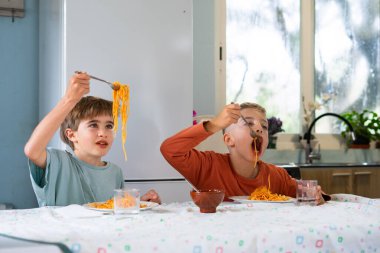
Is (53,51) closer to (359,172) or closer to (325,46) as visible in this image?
(359,172)

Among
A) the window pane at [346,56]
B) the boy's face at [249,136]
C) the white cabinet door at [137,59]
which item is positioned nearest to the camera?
the boy's face at [249,136]

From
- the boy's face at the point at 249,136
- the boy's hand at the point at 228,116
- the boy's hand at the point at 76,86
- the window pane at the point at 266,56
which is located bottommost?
the boy's face at the point at 249,136

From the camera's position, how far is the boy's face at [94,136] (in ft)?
6.42

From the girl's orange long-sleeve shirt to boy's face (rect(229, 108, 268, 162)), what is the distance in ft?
0.30

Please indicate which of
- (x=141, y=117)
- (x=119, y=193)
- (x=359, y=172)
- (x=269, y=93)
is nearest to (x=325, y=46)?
(x=269, y=93)

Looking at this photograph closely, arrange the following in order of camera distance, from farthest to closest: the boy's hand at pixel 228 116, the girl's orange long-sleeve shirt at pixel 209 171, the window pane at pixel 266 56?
the window pane at pixel 266 56
the girl's orange long-sleeve shirt at pixel 209 171
the boy's hand at pixel 228 116

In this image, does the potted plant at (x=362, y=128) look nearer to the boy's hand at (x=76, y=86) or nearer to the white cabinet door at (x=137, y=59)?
the white cabinet door at (x=137, y=59)

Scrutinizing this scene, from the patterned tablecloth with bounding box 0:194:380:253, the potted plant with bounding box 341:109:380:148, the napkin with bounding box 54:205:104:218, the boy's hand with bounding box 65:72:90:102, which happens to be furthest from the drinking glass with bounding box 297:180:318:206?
the potted plant with bounding box 341:109:380:148

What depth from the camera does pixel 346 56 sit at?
14.4 ft

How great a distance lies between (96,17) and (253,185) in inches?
43.5

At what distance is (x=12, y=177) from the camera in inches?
116

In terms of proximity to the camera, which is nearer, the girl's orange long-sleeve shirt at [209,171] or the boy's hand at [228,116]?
the boy's hand at [228,116]

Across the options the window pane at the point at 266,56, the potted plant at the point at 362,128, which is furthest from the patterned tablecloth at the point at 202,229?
the potted plant at the point at 362,128

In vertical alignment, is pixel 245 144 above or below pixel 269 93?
below
